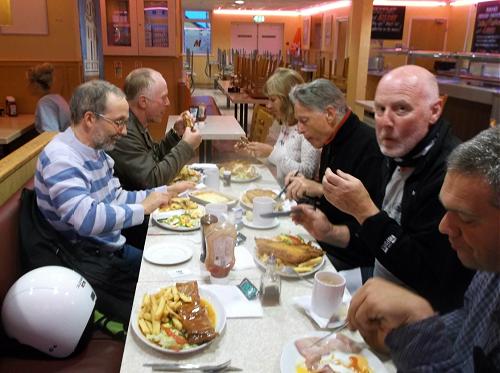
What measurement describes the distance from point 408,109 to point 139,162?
148cm

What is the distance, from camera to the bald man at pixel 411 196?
137 centimetres

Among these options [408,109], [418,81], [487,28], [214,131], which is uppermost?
[487,28]

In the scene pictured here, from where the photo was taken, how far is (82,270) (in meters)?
1.78

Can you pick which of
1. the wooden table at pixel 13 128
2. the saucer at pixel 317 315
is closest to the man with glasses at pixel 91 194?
the saucer at pixel 317 315

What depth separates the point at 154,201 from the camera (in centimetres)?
208

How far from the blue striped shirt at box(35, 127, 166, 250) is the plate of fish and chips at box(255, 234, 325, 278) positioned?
0.64 meters

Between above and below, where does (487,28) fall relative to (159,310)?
above

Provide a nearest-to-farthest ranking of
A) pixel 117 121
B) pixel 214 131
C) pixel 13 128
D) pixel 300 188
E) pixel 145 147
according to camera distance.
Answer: pixel 117 121 → pixel 300 188 → pixel 145 147 → pixel 214 131 → pixel 13 128

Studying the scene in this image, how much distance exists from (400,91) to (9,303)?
5.19ft

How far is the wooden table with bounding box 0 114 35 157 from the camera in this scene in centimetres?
413

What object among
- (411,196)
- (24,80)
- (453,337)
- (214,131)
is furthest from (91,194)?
(24,80)

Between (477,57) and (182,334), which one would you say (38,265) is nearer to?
(182,334)

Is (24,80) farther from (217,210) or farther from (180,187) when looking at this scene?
(217,210)

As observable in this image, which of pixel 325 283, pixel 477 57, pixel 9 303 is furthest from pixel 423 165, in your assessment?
pixel 477 57
